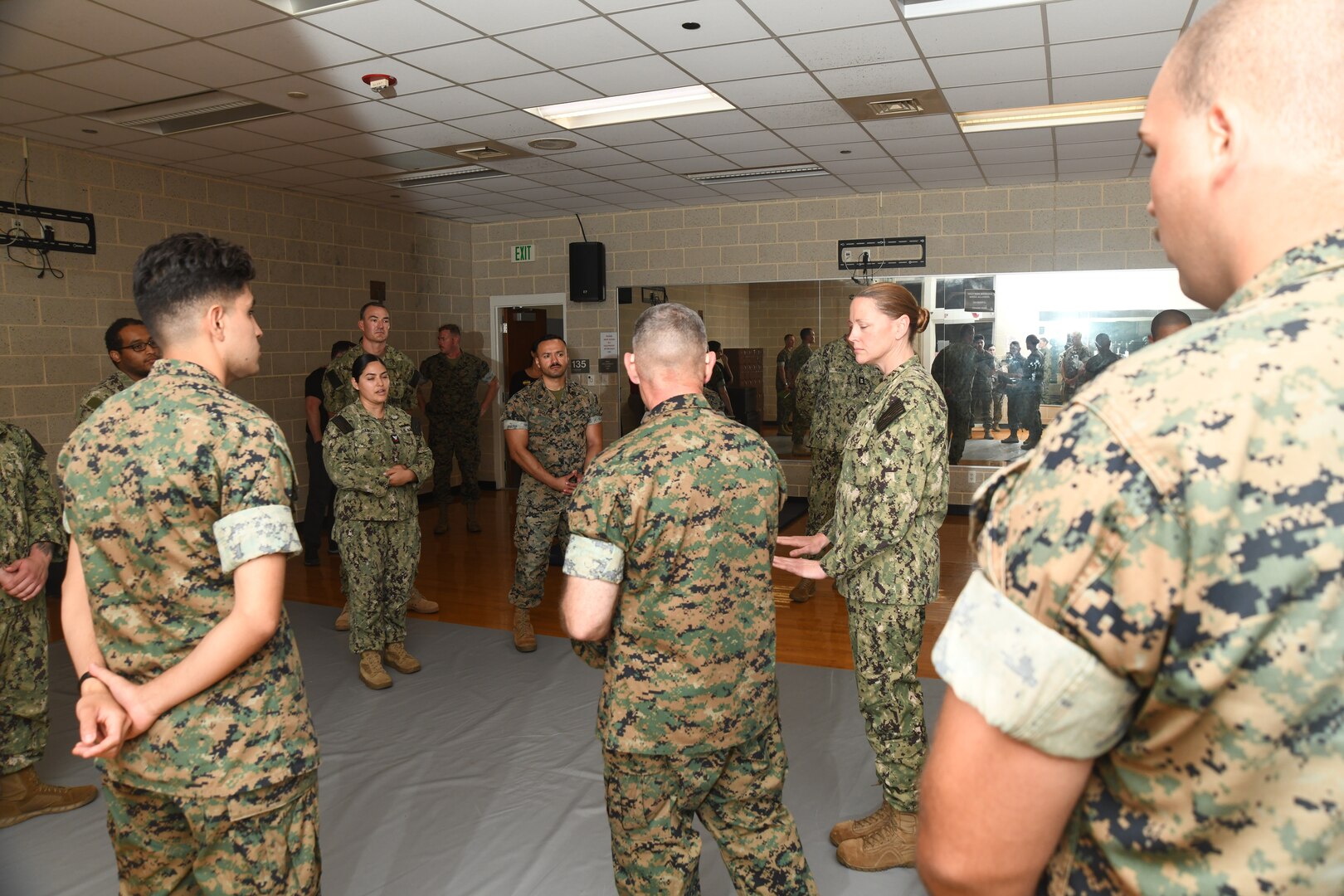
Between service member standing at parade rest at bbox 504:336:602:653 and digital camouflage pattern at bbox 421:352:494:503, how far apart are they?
→ 10.8 feet

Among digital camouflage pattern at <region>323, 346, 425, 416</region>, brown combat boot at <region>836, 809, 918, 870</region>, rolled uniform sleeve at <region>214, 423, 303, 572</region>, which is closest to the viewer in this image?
rolled uniform sleeve at <region>214, 423, 303, 572</region>

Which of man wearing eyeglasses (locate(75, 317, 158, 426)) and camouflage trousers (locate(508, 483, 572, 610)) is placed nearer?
man wearing eyeglasses (locate(75, 317, 158, 426))

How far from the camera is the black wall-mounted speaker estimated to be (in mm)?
8797

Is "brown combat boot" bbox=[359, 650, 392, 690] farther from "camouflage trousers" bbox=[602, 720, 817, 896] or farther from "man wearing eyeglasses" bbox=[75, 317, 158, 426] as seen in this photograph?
"camouflage trousers" bbox=[602, 720, 817, 896]

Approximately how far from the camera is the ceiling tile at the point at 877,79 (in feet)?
14.4

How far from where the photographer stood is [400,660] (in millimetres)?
4203

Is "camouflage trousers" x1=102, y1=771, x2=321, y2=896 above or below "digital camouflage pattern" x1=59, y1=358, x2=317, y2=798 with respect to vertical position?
below

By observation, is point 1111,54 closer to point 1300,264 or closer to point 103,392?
point 1300,264

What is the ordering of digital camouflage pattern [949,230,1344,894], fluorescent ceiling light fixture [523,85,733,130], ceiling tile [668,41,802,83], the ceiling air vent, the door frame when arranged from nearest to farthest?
digital camouflage pattern [949,230,1344,894], ceiling tile [668,41,802,83], the ceiling air vent, fluorescent ceiling light fixture [523,85,733,130], the door frame

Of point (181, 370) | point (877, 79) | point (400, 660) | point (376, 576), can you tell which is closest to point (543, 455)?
point (376, 576)

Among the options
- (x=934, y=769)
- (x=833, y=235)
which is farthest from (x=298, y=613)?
(x=833, y=235)

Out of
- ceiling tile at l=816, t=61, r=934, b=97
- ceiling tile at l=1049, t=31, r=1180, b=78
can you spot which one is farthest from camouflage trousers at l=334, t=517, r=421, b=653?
ceiling tile at l=1049, t=31, r=1180, b=78

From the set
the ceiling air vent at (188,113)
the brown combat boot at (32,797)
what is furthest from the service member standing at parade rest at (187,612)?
the ceiling air vent at (188,113)

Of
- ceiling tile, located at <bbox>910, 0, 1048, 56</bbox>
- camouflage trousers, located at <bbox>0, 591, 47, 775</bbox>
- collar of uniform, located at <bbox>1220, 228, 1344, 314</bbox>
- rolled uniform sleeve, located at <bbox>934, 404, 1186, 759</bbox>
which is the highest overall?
ceiling tile, located at <bbox>910, 0, 1048, 56</bbox>
